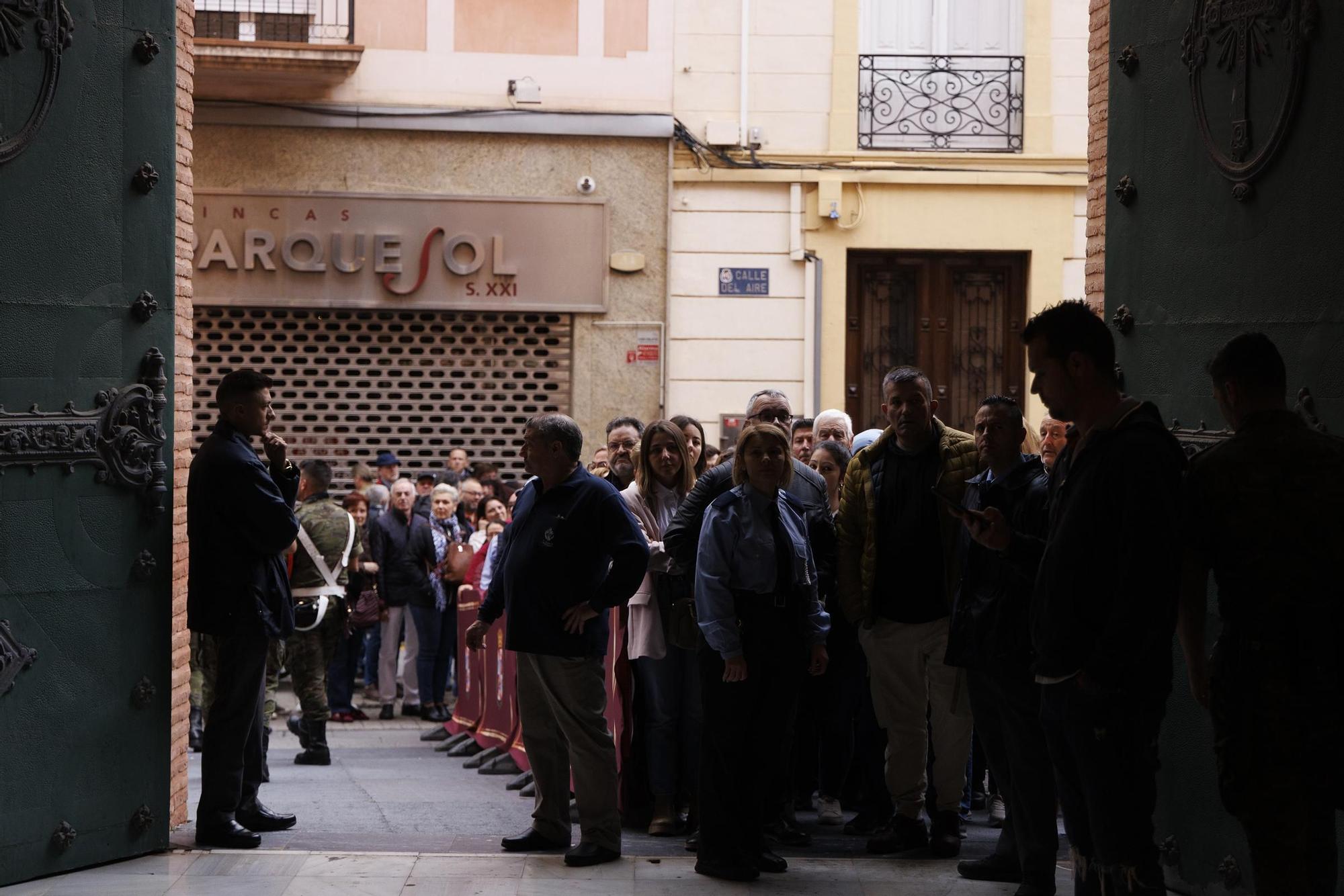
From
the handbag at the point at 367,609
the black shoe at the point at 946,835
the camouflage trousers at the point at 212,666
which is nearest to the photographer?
the black shoe at the point at 946,835

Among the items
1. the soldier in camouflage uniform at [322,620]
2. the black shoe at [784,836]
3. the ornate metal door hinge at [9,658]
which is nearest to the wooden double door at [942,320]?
the soldier in camouflage uniform at [322,620]

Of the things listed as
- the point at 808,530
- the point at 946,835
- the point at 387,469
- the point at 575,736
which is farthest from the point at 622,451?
the point at 387,469

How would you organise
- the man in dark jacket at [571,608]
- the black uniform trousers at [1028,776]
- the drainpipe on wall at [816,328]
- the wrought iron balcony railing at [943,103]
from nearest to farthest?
the black uniform trousers at [1028,776] → the man in dark jacket at [571,608] → the drainpipe on wall at [816,328] → the wrought iron balcony railing at [943,103]

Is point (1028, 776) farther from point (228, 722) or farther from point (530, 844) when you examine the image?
point (228, 722)

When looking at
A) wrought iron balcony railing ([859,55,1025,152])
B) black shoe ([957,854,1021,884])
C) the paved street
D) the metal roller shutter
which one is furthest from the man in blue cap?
black shoe ([957,854,1021,884])

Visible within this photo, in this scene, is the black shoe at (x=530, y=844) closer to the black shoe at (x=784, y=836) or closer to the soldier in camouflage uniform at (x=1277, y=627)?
the black shoe at (x=784, y=836)

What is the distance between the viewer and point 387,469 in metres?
14.4

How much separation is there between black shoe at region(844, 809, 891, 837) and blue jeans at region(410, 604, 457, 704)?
579 centimetres

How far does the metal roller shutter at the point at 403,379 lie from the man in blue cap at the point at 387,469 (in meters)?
1.11

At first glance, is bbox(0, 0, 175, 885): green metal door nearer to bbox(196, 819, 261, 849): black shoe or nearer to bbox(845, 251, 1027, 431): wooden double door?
bbox(196, 819, 261, 849): black shoe

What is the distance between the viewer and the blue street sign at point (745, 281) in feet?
51.1

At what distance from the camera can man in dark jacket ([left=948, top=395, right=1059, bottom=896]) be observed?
579 cm

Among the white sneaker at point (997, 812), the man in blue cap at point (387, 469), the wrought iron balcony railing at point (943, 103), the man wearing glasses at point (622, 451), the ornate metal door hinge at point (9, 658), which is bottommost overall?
the white sneaker at point (997, 812)

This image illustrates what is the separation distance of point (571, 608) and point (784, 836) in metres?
1.48
